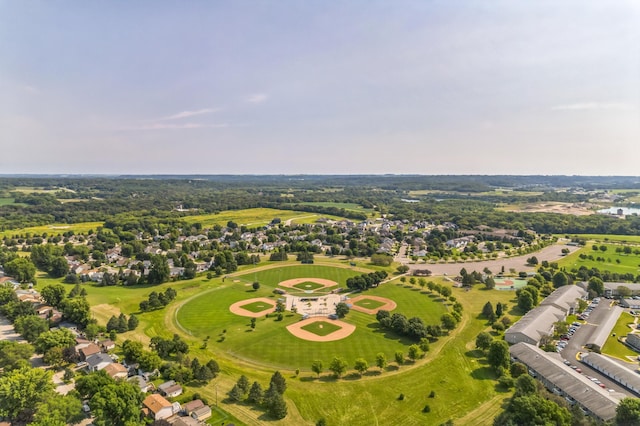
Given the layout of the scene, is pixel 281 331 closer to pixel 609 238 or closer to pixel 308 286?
pixel 308 286

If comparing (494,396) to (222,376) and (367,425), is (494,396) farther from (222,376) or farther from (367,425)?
(222,376)

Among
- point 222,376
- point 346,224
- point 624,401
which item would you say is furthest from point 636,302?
point 346,224

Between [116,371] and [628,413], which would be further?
[116,371]

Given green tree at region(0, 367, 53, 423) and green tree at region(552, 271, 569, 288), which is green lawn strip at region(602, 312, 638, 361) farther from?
green tree at region(0, 367, 53, 423)

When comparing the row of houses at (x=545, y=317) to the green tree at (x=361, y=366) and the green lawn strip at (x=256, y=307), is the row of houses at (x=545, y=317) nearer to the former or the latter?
the green tree at (x=361, y=366)

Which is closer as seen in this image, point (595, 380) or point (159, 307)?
point (595, 380)


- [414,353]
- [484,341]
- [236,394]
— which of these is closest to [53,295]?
[236,394]
